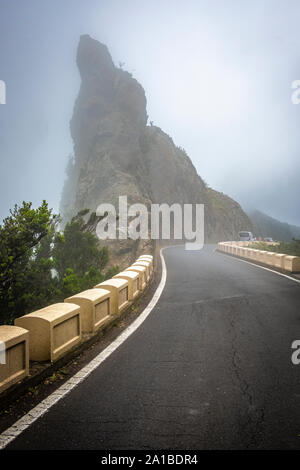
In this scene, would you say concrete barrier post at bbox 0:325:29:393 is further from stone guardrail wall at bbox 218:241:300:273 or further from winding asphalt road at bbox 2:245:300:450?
stone guardrail wall at bbox 218:241:300:273

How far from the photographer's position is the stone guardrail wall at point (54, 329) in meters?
3.94

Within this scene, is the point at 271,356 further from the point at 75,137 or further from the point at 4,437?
the point at 75,137

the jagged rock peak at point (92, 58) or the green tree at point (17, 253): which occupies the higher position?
the jagged rock peak at point (92, 58)

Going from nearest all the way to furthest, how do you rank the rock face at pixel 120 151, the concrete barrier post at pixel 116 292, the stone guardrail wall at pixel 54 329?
1. the stone guardrail wall at pixel 54 329
2. the concrete barrier post at pixel 116 292
3. the rock face at pixel 120 151

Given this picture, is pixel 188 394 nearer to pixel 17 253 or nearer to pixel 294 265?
pixel 17 253

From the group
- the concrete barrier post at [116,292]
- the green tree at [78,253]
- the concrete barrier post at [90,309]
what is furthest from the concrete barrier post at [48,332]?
the green tree at [78,253]

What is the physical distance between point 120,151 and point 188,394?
66.4 meters

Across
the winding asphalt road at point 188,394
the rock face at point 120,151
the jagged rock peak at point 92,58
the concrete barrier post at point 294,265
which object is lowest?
the winding asphalt road at point 188,394

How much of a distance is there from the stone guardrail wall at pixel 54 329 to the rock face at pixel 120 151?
4828 cm

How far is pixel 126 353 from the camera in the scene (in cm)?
557

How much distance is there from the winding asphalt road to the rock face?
49077mm

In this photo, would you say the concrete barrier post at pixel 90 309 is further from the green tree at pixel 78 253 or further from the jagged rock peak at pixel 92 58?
the jagged rock peak at pixel 92 58

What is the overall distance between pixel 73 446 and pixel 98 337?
3370mm

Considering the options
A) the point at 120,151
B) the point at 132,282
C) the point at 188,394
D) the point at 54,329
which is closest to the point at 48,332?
the point at 54,329
